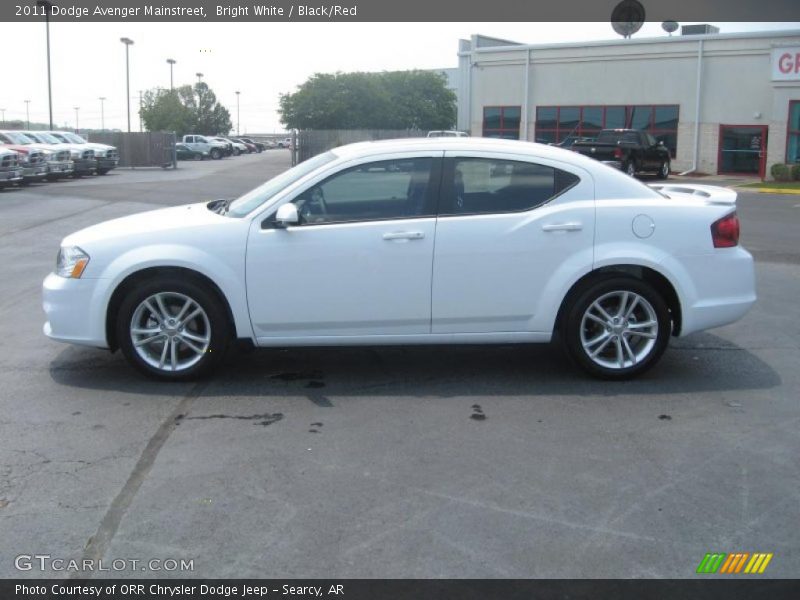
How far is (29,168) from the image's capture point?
27.4 meters

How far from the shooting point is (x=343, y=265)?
6078mm

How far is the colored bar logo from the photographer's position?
3.70 meters

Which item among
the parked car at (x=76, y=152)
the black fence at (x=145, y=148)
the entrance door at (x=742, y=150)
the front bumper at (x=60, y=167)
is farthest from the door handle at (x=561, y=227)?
the black fence at (x=145, y=148)

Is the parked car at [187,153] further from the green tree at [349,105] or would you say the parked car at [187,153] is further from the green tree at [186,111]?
the green tree at [186,111]

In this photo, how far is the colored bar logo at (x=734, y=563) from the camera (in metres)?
3.70

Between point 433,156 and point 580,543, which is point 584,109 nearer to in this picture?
point 433,156

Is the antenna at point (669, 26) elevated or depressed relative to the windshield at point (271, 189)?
elevated

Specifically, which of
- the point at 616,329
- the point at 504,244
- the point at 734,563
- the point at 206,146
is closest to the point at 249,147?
the point at 206,146

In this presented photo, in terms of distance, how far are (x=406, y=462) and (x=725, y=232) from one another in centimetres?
303

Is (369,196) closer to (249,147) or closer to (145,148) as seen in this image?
(145,148)

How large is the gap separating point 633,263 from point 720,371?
1.17 m

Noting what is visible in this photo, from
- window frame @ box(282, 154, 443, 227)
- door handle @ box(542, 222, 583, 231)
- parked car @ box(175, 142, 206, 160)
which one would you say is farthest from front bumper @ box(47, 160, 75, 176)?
parked car @ box(175, 142, 206, 160)

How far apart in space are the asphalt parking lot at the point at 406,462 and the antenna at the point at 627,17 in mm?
33001

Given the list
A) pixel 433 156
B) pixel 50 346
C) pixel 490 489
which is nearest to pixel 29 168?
pixel 50 346
